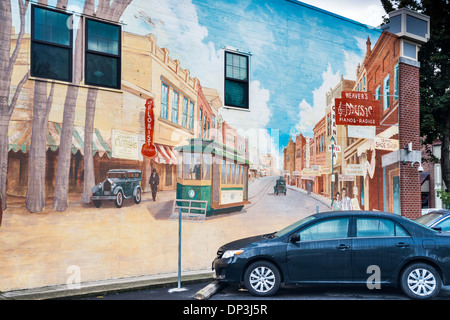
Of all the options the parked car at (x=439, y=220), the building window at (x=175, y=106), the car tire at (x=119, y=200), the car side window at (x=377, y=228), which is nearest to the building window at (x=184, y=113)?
the building window at (x=175, y=106)

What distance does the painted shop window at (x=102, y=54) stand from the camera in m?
8.87

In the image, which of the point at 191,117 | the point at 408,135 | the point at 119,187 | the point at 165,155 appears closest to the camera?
the point at 119,187

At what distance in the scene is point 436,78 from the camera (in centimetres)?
1975

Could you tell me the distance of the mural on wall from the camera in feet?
26.9

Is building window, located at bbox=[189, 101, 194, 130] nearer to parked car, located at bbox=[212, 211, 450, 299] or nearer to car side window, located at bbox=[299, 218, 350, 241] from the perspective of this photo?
parked car, located at bbox=[212, 211, 450, 299]

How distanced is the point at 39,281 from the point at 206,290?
3365 mm

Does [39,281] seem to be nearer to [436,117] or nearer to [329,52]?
[329,52]

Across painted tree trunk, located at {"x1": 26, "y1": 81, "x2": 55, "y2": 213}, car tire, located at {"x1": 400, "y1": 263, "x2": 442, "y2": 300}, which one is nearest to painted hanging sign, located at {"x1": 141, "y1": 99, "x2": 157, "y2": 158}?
painted tree trunk, located at {"x1": 26, "y1": 81, "x2": 55, "y2": 213}

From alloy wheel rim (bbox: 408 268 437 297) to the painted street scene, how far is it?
0.08ft

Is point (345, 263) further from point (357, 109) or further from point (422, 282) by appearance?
point (357, 109)

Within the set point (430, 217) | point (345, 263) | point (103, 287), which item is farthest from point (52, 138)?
point (430, 217)

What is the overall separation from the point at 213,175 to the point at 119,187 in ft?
8.32

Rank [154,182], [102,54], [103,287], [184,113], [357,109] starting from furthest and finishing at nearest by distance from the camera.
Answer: [357,109] → [184,113] → [154,182] → [102,54] → [103,287]

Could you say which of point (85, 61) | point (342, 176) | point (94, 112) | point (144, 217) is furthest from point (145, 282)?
point (342, 176)
